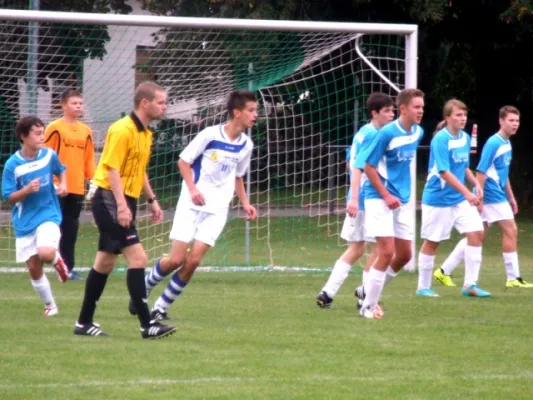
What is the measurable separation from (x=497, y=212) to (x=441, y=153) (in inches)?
58.6

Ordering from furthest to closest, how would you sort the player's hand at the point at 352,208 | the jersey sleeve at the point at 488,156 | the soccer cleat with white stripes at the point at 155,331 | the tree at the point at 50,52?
the tree at the point at 50,52
the jersey sleeve at the point at 488,156
the player's hand at the point at 352,208
the soccer cleat with white stripes at the point at 155,331

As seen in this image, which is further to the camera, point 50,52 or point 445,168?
point 50,52

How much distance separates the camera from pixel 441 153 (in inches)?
447

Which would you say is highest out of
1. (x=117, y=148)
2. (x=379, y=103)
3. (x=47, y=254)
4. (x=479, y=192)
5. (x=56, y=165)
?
(x=379, y=103)

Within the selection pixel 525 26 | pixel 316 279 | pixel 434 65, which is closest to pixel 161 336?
pixel 316 279

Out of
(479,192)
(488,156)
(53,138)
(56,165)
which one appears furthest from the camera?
(53,138)

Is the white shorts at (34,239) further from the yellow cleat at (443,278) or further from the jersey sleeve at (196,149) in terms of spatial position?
the yellow cleat at (443,278)

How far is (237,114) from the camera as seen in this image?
962cm

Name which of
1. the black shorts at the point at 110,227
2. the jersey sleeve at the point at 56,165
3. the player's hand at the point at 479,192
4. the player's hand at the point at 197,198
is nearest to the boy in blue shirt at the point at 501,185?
the player's hand at the point at 479,192

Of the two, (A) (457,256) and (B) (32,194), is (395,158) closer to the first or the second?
(B) (32,194)

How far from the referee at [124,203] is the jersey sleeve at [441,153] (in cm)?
350

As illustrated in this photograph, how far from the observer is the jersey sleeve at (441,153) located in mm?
11258

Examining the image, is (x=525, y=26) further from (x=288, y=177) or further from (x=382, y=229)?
(x=382, y=229)

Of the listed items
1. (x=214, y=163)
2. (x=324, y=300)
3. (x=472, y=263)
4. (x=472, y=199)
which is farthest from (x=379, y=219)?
(x=472, y=263)
